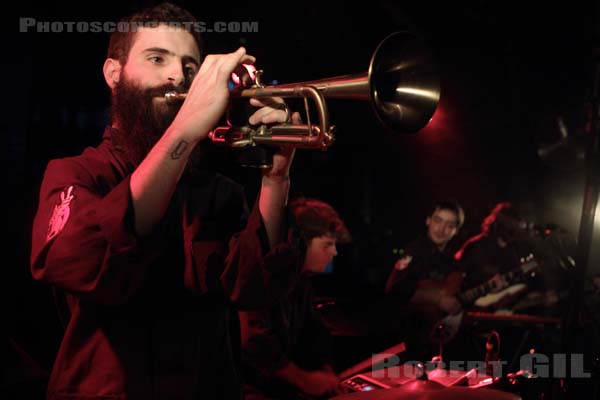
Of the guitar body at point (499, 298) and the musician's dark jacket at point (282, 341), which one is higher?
the musician's dark jacket at point (282, 341)

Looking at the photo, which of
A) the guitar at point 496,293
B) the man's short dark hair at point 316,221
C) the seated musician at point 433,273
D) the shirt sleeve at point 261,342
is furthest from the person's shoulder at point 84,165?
the guitar at point 496,293

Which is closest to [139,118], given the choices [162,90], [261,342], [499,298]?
[162,90]

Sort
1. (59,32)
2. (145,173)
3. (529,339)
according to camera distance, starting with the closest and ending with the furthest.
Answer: (145,173)
(59,32)
(529,339)

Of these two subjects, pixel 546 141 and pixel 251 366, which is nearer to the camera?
pixel 251 366

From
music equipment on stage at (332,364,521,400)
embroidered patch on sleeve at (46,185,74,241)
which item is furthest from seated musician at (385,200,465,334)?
embroidered patch on sleeve at (46,185,74,241)

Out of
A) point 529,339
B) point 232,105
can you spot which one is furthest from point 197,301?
point 529,339

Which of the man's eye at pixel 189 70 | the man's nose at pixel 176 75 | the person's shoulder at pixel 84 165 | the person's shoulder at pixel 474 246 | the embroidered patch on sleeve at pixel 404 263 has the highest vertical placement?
the man's eye at pixel 189 70

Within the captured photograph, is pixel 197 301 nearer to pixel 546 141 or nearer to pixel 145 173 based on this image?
pixel 145 173

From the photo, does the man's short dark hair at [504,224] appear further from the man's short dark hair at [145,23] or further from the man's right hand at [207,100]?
the man's right hand at [207,100]

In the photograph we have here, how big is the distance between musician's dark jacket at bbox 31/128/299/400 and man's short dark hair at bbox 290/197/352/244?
1739 mm

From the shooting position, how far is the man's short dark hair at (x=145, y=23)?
2.13 meters

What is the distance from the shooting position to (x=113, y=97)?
7.20 feet

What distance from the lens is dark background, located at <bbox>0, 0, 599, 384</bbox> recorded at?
3264 millimetres

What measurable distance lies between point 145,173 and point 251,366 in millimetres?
2102
